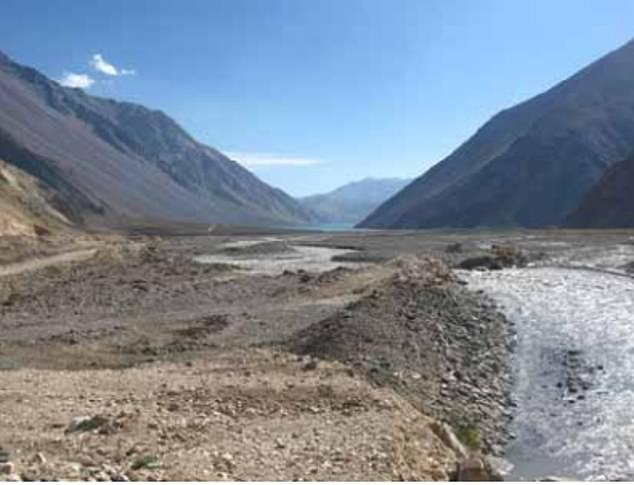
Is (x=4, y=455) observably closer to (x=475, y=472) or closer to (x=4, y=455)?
(x=4, y=455)

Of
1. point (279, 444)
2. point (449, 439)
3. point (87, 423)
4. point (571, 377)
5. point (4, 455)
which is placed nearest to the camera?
point (4, 455)

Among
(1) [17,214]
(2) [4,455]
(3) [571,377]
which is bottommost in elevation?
(3) [571,377]

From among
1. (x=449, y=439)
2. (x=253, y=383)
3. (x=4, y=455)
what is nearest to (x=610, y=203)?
(x=253, y=383)

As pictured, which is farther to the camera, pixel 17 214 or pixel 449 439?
pixel 17 214

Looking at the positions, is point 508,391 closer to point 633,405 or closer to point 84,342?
point 633,405

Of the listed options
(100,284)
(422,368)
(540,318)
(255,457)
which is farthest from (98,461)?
(100,284)

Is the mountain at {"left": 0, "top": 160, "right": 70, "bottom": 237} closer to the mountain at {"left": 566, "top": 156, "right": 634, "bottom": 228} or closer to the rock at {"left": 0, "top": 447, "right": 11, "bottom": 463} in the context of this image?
the rock at {"left": 0, "top": 447, "right": 11, "bottom": 463}

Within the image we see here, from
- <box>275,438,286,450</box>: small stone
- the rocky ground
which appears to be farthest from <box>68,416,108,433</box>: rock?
<box>275,438,286,450</box>: small stone
